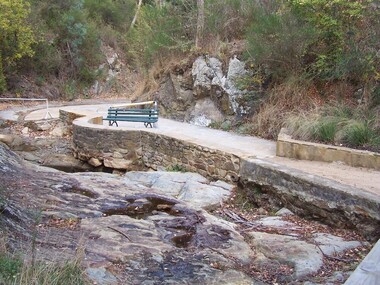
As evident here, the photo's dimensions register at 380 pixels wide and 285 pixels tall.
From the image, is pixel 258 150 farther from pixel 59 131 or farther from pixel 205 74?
pixel 59 131

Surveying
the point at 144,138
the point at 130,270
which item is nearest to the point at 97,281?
the point at 130,270

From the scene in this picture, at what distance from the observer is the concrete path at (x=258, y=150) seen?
7284mm

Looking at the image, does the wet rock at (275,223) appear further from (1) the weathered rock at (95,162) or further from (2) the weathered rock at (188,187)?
(1) the weathered rock at (95,162)

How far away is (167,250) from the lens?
18.0ft

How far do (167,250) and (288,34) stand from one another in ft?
23.2

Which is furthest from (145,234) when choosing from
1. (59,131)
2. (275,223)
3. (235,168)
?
(59,131)

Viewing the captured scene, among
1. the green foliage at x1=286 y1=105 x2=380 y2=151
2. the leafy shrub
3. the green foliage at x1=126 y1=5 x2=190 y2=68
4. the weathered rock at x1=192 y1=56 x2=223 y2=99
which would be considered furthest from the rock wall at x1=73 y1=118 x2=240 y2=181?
the leafy shrub

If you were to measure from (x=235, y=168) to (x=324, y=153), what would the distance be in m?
1.69

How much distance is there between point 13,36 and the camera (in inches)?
890

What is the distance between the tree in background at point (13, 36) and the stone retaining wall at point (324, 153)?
1701 cm

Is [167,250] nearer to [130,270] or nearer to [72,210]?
[130,270]

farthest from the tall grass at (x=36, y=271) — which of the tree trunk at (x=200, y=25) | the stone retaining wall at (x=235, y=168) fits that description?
the tree trunk at (x=200, y=25)

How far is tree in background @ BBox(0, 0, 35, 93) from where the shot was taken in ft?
71.1

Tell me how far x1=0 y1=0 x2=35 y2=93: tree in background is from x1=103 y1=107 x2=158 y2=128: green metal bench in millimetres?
11420
